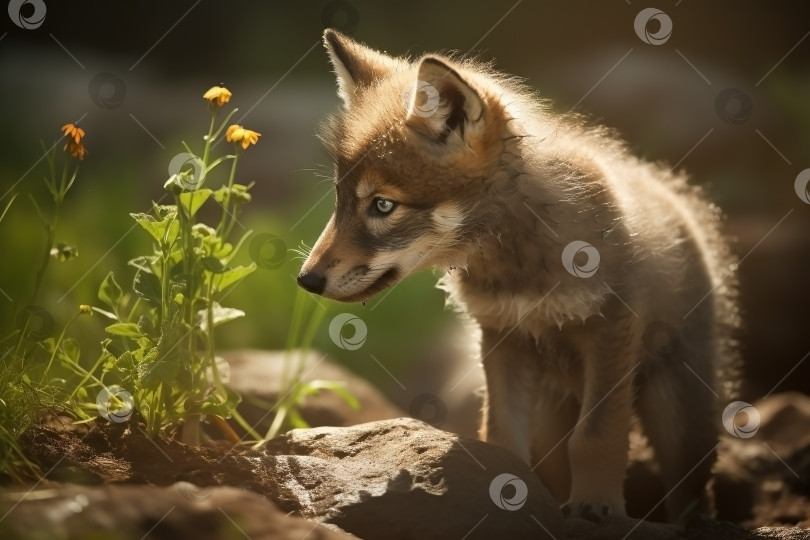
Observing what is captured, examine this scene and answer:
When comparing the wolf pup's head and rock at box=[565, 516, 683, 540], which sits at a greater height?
the wolf pup's head

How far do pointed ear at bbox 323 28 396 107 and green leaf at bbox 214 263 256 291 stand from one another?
91 centimetres

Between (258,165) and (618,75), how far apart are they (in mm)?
3649

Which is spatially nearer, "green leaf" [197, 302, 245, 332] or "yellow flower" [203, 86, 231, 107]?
"yellow flower" [203, 86, 231, 107]

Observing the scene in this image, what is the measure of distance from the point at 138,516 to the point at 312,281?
49.1 inches

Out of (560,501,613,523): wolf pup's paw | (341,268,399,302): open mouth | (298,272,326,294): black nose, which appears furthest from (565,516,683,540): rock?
(298,272,326,294): black nose

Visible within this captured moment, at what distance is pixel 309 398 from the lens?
4895mm

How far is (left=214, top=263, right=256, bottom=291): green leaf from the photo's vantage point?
3078 mm

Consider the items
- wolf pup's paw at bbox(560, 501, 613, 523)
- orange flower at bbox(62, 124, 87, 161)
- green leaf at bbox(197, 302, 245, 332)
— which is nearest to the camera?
orange flower at bbox(62, 124, 87, 161)

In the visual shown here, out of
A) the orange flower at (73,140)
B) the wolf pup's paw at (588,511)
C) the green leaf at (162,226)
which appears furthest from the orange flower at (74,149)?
the wolf pup's paw at (588,511)

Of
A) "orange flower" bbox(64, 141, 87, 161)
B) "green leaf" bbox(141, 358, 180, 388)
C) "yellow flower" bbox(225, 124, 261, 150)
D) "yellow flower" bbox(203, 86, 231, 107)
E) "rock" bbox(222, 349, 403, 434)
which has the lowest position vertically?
"rock" bbox(222, 349, 403, 434)

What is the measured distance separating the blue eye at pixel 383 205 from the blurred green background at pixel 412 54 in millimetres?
2506

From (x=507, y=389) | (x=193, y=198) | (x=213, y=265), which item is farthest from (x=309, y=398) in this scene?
(x=193, y=198)

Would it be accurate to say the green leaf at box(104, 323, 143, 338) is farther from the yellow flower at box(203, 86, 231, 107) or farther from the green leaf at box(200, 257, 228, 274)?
the yellow flower at box(203, 86, 231, 107)

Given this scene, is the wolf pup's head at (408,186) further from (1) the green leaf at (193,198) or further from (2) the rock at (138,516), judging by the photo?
(2) the rock at (138,516)
